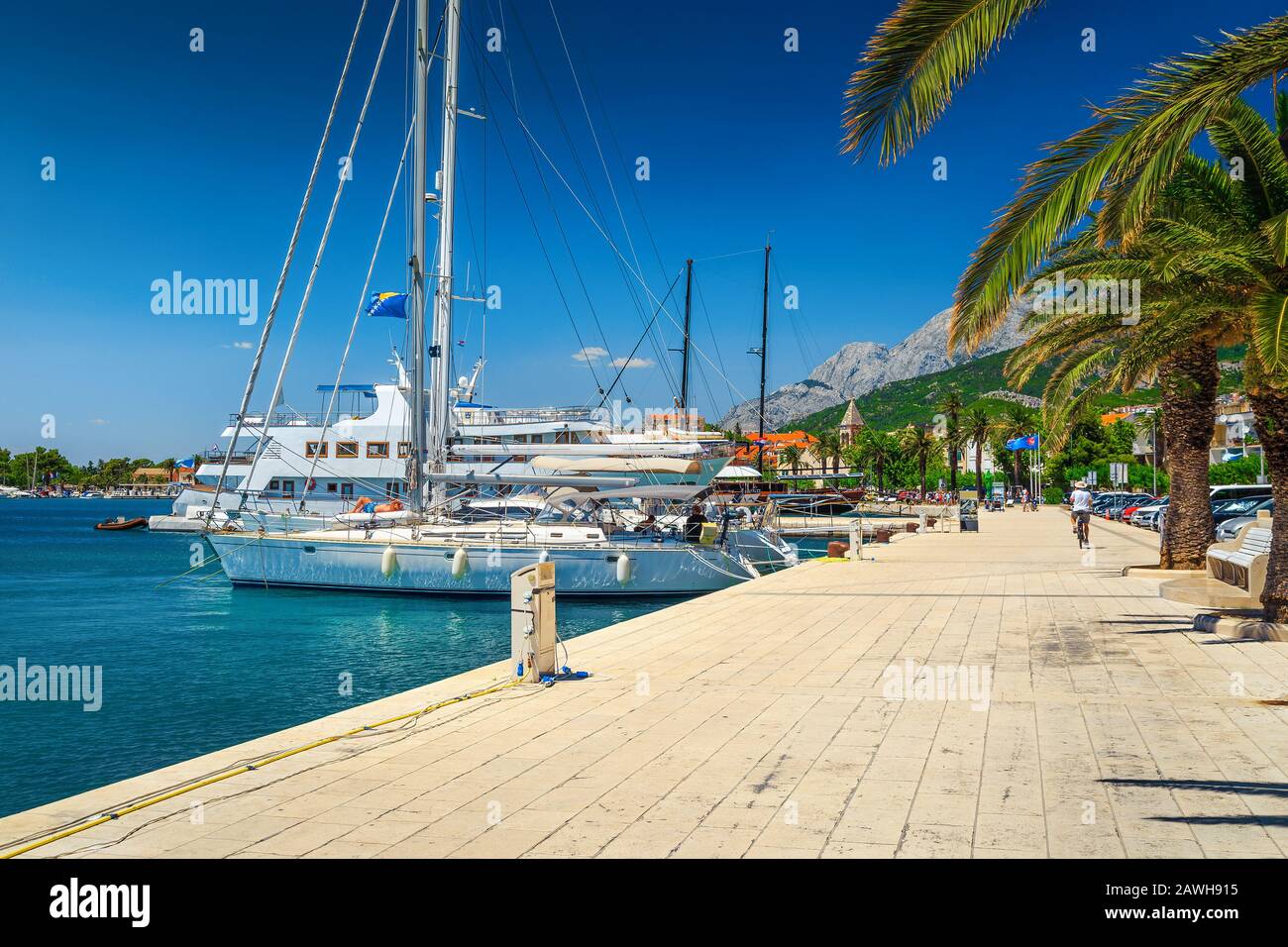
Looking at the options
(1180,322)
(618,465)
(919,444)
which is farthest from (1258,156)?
(919,444)

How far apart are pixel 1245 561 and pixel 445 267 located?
64.3 feet

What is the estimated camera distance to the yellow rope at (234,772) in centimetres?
478

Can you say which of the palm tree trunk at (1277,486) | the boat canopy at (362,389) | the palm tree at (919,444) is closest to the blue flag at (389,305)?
the boat canopy at (362,389)

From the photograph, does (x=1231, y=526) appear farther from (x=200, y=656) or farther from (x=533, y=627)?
(x=200, y=656)

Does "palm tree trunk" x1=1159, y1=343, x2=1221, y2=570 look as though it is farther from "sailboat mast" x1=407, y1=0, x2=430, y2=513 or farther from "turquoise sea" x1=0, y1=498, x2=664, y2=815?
"sailboat mast" x1=407, y1=0, x2=430, y2=513

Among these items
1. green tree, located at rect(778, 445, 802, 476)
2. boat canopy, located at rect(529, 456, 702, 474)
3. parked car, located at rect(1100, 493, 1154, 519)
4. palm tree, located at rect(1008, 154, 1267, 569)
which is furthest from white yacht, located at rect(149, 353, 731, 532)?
green tree, located at rect(778, 445, 802, 476)

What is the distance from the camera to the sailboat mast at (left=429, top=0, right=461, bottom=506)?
25.2 metres

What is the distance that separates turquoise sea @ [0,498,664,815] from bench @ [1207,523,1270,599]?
11.7 metres

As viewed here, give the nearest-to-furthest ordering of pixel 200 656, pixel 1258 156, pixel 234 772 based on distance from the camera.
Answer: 1. pixel 234 772
2. pixel 1258 156
3. pixel 200 656

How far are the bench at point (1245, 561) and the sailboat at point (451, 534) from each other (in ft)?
38.2

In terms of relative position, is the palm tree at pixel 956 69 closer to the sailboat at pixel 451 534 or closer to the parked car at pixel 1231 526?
the sailboat at pixel 451 534

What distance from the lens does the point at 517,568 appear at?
81.0ft

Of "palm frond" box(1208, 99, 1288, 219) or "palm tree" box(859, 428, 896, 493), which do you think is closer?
"palm frond" box(1208, 99, 1288, 219)
